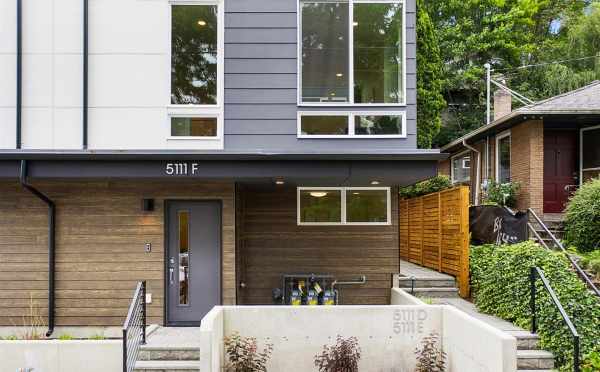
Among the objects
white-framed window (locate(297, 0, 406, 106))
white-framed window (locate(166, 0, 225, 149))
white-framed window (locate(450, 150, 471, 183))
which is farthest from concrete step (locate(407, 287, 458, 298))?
white-framed window (locate(450, 150, 471, 183))

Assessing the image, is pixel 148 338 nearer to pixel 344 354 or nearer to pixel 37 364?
pixel 37 364

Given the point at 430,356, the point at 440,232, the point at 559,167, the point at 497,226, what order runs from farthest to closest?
the point at 559,167 → the point at 440,232 → the point at 497,226 → the point at 430,356

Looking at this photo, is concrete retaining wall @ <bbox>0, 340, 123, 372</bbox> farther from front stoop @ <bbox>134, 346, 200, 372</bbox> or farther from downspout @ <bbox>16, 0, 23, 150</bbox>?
downspout @ <bbox>16, 0, 23, 150</bbox>

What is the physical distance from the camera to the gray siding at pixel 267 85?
7.23 m

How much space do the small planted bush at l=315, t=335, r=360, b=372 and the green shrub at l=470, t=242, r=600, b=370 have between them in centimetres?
236

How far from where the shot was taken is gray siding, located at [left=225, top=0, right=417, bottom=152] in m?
7.23

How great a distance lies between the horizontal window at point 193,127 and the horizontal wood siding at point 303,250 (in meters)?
1.53

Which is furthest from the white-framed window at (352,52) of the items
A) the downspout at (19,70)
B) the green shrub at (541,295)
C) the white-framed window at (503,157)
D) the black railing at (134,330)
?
the white-framed window at (503,157)

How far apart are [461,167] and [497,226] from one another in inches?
343

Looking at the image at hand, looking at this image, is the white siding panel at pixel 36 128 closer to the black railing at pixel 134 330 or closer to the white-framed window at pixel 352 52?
the black railing at pixel 134 330

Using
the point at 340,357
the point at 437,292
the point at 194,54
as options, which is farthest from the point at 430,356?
the point at 194,54

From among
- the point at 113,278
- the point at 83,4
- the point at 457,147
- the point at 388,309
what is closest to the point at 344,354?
the point at 388,309

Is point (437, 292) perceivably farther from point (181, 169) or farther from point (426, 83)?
point (426, 83)

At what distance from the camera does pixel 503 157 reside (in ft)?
42.6
